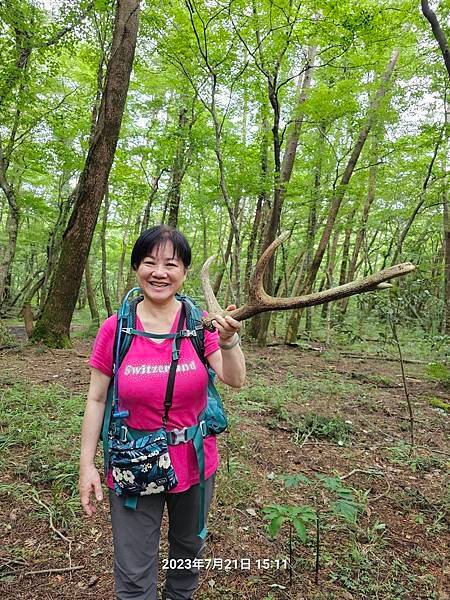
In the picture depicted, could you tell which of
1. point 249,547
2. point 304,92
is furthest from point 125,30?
point 249,547

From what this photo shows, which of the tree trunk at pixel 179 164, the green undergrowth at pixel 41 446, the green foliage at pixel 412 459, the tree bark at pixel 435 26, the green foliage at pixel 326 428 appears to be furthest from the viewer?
the tree trunk at pixel 179 164

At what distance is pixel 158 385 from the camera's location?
1.76 metres

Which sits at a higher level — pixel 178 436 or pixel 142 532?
pixel 178 436

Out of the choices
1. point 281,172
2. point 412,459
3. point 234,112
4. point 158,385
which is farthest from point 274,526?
point 234,112

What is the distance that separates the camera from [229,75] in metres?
8.34

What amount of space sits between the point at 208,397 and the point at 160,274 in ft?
2.15

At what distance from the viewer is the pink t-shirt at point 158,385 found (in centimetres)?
176

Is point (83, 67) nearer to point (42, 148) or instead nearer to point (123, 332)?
point (42, 148)

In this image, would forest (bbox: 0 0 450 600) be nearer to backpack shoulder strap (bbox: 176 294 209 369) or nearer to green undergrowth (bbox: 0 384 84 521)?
green undergrowth (bbox: 0 384 84 521)

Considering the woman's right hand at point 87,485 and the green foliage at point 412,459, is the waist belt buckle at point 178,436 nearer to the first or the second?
the woman's right hand at point 87,485

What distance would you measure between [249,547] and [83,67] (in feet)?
47.4

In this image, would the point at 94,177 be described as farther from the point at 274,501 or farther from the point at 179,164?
the point at 274,501

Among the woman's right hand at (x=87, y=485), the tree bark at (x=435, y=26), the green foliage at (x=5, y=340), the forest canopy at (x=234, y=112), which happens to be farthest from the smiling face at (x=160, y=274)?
the green foliage at (x=5, y=340)

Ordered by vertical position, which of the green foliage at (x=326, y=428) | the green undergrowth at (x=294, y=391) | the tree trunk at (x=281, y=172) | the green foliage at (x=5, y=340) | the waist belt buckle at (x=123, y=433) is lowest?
the green foliage at (x=326, y=428)
